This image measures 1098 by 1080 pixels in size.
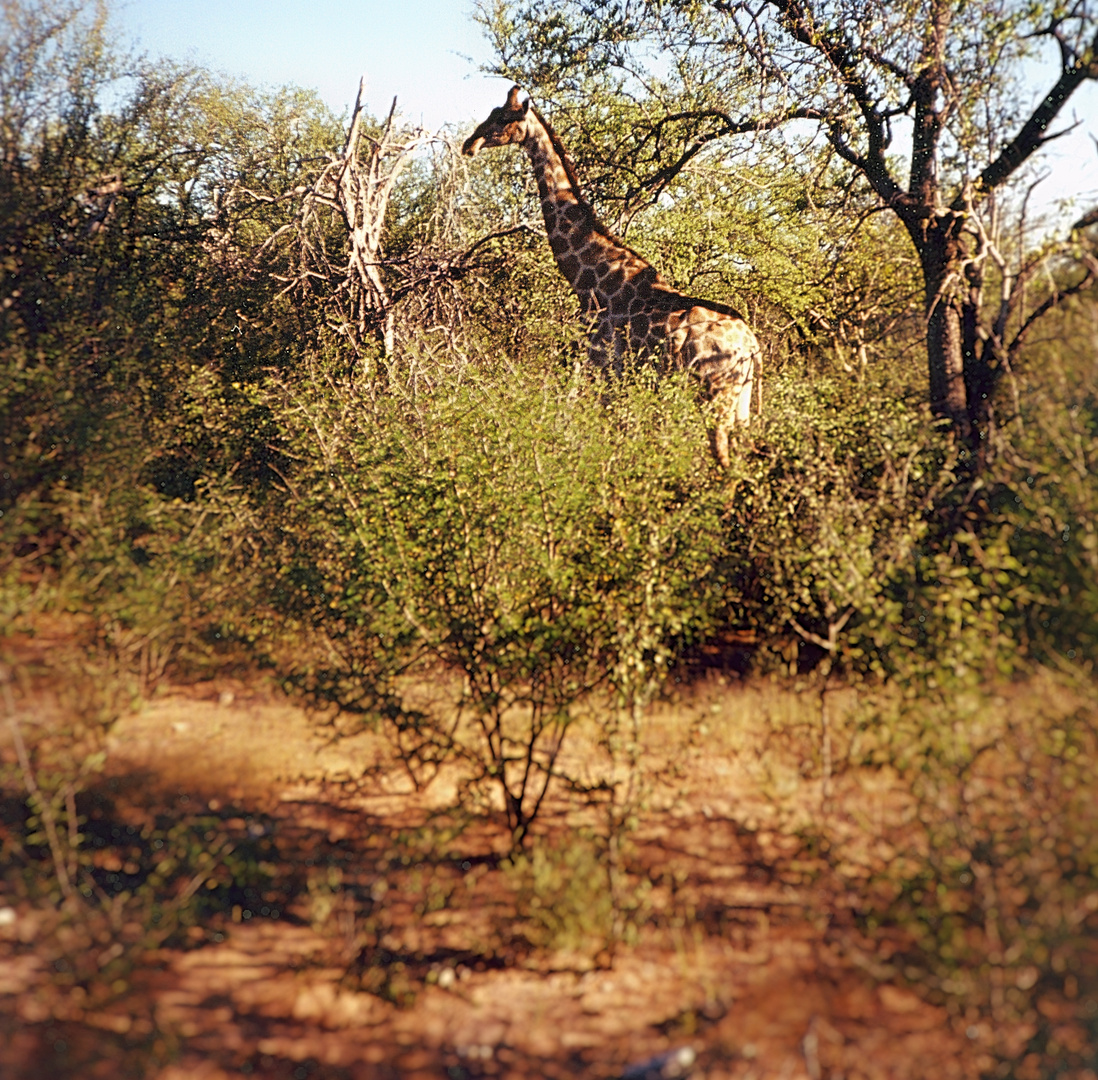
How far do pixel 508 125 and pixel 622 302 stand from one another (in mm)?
2777

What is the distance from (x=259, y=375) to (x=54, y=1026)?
7.98 metres

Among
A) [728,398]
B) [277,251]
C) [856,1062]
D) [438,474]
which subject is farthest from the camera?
[277,251]

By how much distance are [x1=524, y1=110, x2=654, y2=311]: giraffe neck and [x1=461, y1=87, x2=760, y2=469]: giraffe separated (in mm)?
12

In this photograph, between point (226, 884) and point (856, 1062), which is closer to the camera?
point (856, 1062)

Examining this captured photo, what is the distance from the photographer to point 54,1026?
150 inches

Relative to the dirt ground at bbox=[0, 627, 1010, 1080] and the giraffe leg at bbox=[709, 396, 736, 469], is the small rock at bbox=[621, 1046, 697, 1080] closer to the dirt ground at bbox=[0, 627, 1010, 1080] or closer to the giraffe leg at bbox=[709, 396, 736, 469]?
the dirt ground at bbox=[0, 627, 1010, 1080]

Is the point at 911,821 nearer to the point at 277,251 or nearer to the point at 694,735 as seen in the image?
the point at 694,735

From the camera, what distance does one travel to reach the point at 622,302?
34.4ft

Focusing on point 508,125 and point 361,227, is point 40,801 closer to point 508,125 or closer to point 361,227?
point 361,227

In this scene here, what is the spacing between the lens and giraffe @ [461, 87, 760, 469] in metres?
9.41

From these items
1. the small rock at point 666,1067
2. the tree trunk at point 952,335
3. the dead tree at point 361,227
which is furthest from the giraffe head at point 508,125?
the small rock at point 666,1067

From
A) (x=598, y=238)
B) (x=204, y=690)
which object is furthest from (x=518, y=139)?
(x=204, y=690)

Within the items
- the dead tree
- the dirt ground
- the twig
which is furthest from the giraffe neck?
the twig

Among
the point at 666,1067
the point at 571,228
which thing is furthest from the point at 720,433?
the point at 666,1067
